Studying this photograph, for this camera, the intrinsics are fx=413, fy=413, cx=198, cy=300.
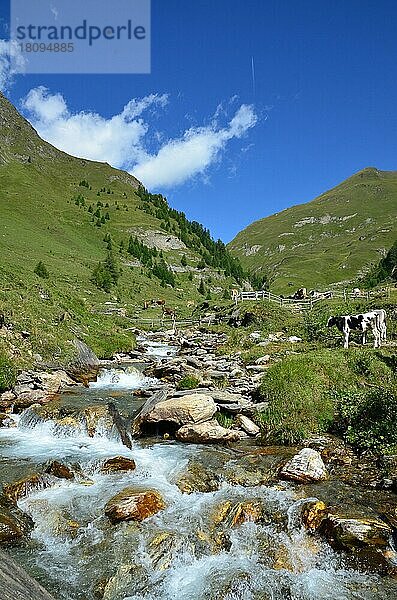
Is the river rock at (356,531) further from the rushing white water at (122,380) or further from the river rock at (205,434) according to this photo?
the rushing white water at (122,380)

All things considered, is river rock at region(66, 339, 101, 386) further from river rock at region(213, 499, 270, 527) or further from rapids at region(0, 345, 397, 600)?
river rock at region(213, 499, 270, 527)

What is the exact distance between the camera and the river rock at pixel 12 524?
994cm

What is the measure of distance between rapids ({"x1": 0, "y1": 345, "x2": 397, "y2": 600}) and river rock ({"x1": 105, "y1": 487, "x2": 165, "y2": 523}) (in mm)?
205

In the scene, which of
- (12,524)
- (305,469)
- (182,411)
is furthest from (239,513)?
(182,411)

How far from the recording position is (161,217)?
154m

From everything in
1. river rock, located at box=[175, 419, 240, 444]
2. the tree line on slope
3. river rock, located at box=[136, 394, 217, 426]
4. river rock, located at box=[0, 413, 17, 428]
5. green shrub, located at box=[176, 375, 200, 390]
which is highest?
the tree line on slope

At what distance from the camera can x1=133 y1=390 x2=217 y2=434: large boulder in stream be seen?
1675cm

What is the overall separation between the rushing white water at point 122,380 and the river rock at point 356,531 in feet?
51.4

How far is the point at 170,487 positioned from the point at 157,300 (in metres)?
70.5

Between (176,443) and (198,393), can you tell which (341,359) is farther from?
(176,443)

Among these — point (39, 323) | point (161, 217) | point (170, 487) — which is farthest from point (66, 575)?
point (161, 217)

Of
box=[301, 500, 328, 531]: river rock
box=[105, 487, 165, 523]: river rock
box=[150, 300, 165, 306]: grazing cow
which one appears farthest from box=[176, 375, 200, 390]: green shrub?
box=[150, 300, 165, 306]: grazing cow

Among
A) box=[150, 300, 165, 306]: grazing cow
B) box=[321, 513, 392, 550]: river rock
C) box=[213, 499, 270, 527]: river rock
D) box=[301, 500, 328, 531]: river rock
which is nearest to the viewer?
box=[321, 513, 392, 550]: river rock

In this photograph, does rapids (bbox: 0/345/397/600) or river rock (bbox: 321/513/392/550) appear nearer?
rapids (bbox: 0/345/397/600)
